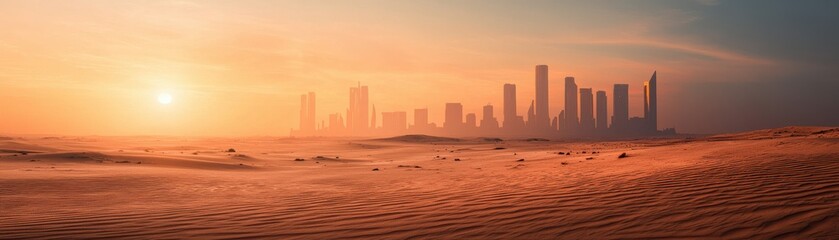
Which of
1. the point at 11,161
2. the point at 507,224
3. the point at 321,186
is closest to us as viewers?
the point at 507,224

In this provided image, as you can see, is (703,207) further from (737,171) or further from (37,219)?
(37,219)

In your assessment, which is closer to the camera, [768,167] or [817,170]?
[817,170]

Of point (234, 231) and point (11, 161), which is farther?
point (11, 161)

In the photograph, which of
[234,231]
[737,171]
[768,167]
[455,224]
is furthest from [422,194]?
[768,167]

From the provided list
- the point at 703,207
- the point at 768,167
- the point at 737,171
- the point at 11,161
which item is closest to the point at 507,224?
the point at 703,207

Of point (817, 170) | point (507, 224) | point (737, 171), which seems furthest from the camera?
point (737, 171)

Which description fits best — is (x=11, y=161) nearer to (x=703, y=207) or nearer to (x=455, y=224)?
(x=455, y=224)

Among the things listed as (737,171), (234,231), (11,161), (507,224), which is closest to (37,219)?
(234,231)

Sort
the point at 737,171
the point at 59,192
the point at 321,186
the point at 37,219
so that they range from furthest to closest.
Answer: the point at 321,186 < the point at 59,192 < the point at 737,171 < the point at 37,219

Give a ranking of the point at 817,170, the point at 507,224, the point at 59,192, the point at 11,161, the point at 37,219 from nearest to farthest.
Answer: the point at 507,224, the point at 37,219, the point at 817,170, the point at 59,192, the point at 11,161
